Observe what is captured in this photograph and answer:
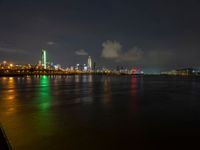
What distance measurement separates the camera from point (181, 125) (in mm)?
13211

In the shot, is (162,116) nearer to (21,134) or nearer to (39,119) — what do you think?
(39,119)

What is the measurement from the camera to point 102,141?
9859 mm

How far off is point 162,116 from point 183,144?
6.28 m

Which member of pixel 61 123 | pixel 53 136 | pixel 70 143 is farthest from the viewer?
pixel 61 123

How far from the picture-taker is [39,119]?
550 inches

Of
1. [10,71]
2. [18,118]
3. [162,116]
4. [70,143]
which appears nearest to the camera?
[70,143]

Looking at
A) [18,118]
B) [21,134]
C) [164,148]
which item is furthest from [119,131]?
[18,118]

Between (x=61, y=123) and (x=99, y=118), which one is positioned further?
(x=99, y=118)

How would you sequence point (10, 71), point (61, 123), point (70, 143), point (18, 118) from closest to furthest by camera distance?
point (70, 143) < point (61, 123) < point (18, 118) < point (10, 71)

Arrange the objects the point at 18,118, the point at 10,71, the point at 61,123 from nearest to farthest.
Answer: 1. the point at 61,123
2. the point at 18,118
3. the point at 10,71

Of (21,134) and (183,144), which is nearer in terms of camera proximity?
(183,144)

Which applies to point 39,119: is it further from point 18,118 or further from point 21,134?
point 21,134

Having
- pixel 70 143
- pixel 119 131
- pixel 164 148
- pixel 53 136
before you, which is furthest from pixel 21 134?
pixel 164 148

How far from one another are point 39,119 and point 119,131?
6.08m
